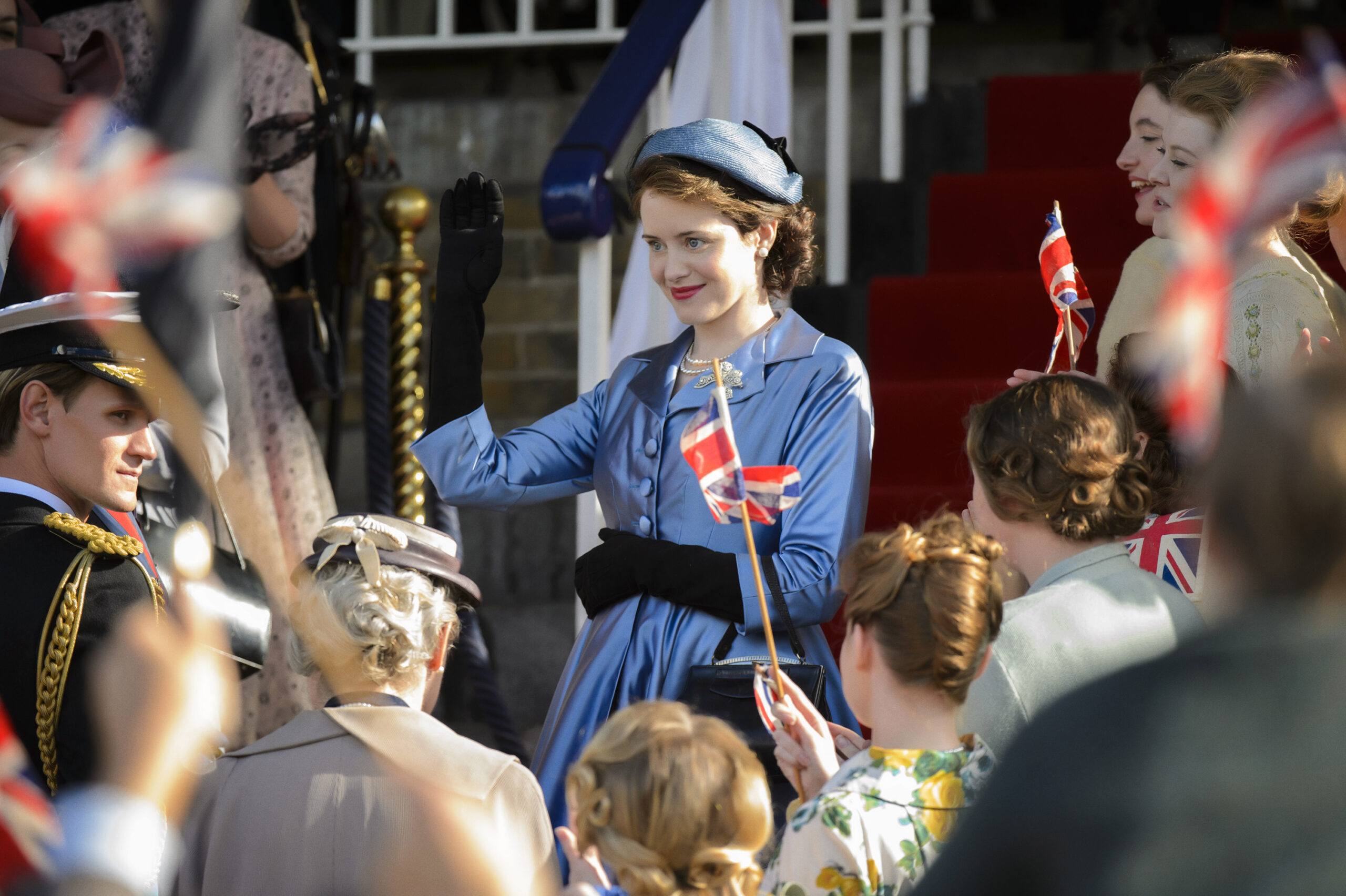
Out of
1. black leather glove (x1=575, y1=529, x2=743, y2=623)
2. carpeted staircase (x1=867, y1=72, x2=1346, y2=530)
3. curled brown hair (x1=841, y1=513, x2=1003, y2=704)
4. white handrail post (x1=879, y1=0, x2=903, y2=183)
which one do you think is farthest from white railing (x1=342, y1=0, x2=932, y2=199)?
curled brown hair (x1=841, y1=513, x2=1003, y2=704)

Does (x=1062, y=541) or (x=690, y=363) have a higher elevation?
(x=690, y=363)

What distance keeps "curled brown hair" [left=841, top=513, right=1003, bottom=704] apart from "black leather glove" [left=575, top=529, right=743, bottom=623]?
0.45 m

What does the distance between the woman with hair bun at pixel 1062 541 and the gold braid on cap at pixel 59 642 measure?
3.57 ft

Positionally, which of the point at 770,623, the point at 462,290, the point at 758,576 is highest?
the point at 462,290

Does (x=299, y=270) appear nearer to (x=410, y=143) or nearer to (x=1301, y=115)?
(x=410, y=143)

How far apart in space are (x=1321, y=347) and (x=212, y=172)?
5.51 feet

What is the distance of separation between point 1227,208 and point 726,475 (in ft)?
3.16

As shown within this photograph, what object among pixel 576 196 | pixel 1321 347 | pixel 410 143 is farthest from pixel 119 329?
pixel 410 143

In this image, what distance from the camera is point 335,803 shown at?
6.25ft

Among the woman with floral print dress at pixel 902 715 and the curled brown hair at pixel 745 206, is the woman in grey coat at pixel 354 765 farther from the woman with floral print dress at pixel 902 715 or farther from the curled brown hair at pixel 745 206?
the curled brown hair at pixel 745 206

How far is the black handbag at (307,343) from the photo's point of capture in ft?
12.4

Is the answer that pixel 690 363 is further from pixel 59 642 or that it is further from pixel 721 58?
pixel 721 58

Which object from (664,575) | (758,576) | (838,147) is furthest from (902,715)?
(838,147)

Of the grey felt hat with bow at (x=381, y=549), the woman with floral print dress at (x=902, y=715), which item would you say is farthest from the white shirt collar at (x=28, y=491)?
the woman with floral print dress at (x=902, y=715)
